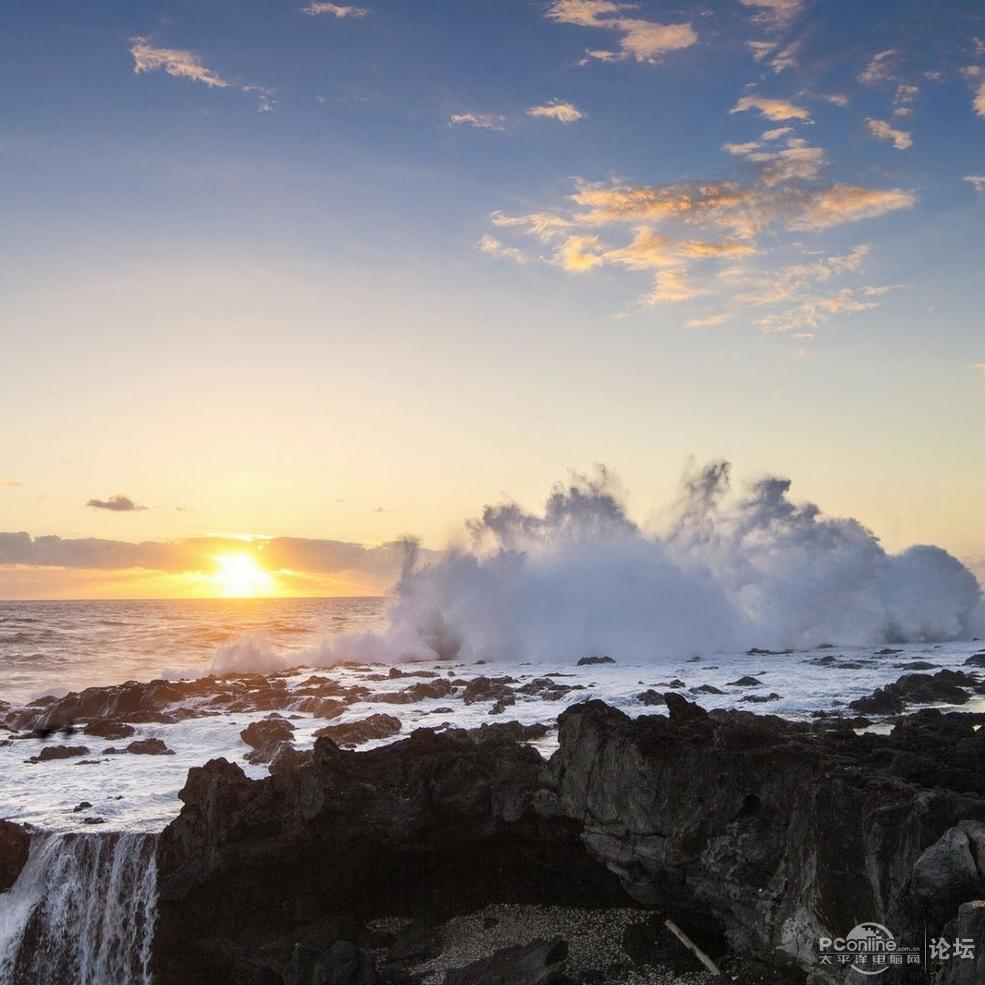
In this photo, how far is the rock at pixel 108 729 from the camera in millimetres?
26609

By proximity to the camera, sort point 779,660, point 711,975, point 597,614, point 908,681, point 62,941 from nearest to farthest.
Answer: point 711,975 < point 62,941 < point 908,681 < point 779,660 < point 597,614

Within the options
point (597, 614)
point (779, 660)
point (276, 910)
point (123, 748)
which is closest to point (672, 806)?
point (276, 910)

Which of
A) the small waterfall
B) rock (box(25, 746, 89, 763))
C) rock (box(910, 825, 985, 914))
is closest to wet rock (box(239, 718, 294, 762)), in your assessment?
rock (box(25, 746, 89, 763))

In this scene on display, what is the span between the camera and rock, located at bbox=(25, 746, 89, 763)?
23.3 m

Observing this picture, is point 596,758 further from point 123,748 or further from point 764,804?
point 123,748

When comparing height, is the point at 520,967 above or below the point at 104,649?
above

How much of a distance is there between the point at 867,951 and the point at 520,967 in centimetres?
497

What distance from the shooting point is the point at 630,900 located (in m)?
13.9

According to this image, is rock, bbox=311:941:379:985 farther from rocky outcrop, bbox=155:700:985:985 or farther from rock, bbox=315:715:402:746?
rock, bbox=315:715:402:746

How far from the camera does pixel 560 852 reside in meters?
14.0

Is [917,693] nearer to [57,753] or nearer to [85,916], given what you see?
[85,916]

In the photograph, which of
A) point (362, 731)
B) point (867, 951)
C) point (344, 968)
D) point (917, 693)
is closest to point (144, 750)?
point (362, 731)

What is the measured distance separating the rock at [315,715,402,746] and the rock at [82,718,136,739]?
6255 mm

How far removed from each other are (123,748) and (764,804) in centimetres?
1893
